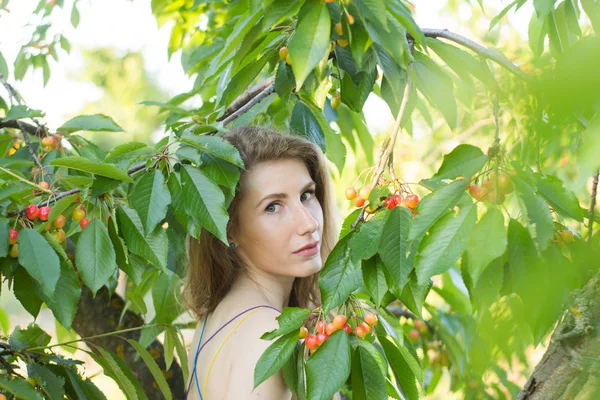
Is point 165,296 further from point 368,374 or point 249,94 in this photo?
point 368,374

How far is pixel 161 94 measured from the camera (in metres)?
10.5

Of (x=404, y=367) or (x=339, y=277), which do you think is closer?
(x=339, y=277)

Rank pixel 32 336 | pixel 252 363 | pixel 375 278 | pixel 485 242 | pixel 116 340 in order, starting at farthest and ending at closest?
pixel 116 340 < pixel 32 336 < pixel 252 363 < pixel 375 278 < pixel 485 242

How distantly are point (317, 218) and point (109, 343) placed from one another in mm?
879

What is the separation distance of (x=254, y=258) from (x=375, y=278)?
682 mm

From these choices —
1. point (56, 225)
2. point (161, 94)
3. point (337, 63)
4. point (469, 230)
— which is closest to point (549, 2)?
point (337, 63)

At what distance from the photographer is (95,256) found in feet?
3.84

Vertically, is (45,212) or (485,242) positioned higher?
(45,212)

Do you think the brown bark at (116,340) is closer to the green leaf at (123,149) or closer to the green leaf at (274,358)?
the green leaf at (123,149)

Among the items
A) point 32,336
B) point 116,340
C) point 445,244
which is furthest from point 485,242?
point 116,340

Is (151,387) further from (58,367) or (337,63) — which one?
(337,63)

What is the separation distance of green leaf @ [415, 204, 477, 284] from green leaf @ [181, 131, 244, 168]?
1.45 feet

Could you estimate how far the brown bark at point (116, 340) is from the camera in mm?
2086

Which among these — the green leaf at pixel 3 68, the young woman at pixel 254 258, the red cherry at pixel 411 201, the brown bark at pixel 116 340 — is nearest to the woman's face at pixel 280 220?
the young woman at pixel 254 258
